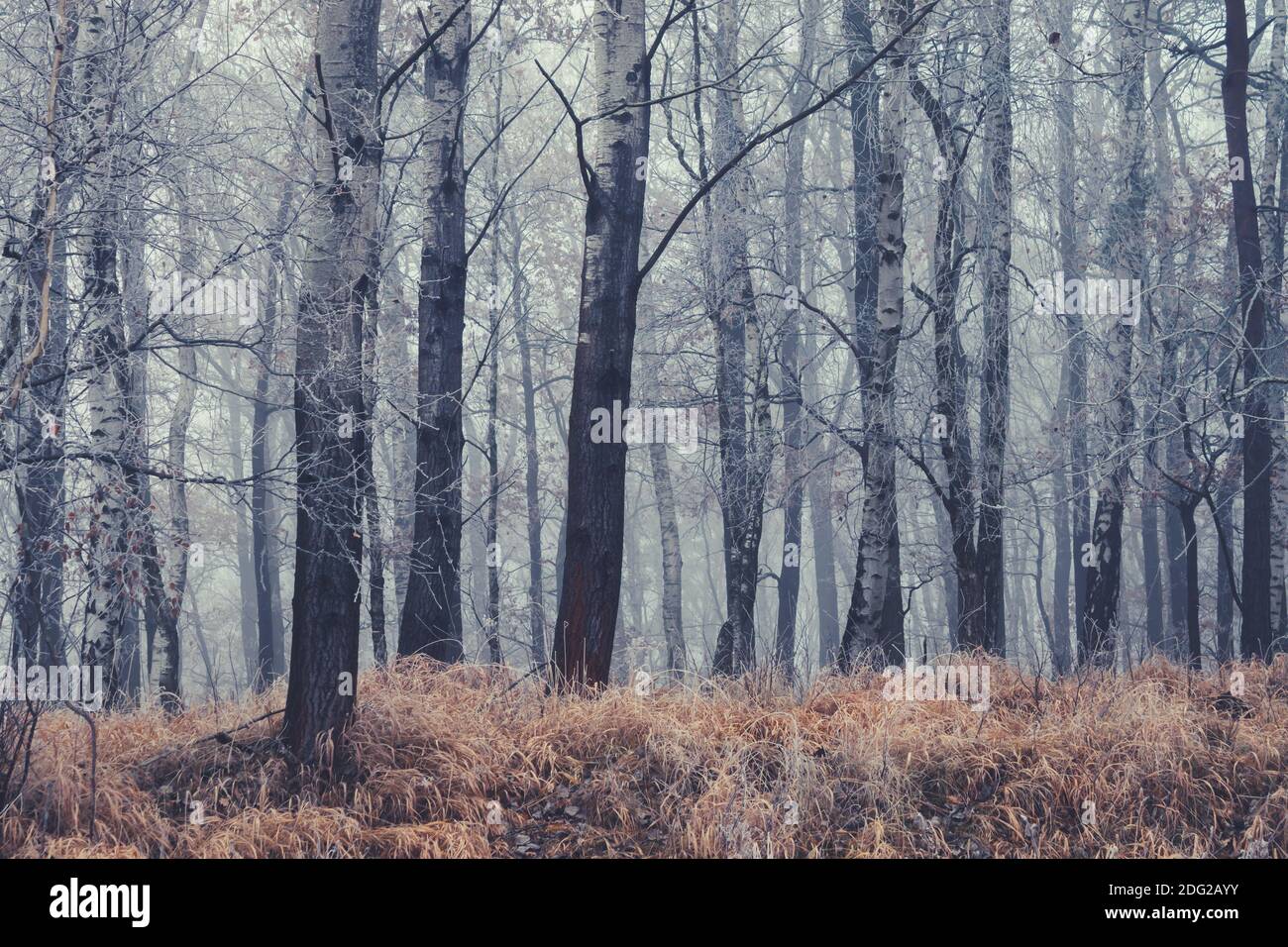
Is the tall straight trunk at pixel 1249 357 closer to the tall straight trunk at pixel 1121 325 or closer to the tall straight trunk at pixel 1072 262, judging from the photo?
the tall straight trunk at pixel 1121 325

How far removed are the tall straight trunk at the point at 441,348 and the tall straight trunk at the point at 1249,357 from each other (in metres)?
7.94

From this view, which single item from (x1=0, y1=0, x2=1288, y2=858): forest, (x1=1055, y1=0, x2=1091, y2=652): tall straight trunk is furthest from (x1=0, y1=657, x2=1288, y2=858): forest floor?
(x1=1055, y1=0, x2=1091, y2=652): tall straight trunk

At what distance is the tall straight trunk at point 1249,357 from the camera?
38.3 feet

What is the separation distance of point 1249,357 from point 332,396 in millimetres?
10025

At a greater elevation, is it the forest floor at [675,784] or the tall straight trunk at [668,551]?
the tall straight trunk at [668,551]

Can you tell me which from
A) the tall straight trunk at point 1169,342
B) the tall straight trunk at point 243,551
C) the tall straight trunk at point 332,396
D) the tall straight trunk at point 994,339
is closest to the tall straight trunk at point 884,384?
the tall straight trunk at point 994,339

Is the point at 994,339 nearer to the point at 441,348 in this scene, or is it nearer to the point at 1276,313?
the point at 1276,313

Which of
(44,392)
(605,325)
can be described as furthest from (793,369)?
(44,392)

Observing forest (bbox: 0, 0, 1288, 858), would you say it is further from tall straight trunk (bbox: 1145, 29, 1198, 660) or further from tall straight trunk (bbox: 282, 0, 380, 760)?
tall straight trunk (bbox: 1145, 29, 1198, 660)

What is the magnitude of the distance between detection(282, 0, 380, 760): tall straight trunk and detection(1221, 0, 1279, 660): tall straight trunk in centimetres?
869

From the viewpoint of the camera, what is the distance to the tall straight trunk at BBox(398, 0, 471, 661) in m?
10.8
